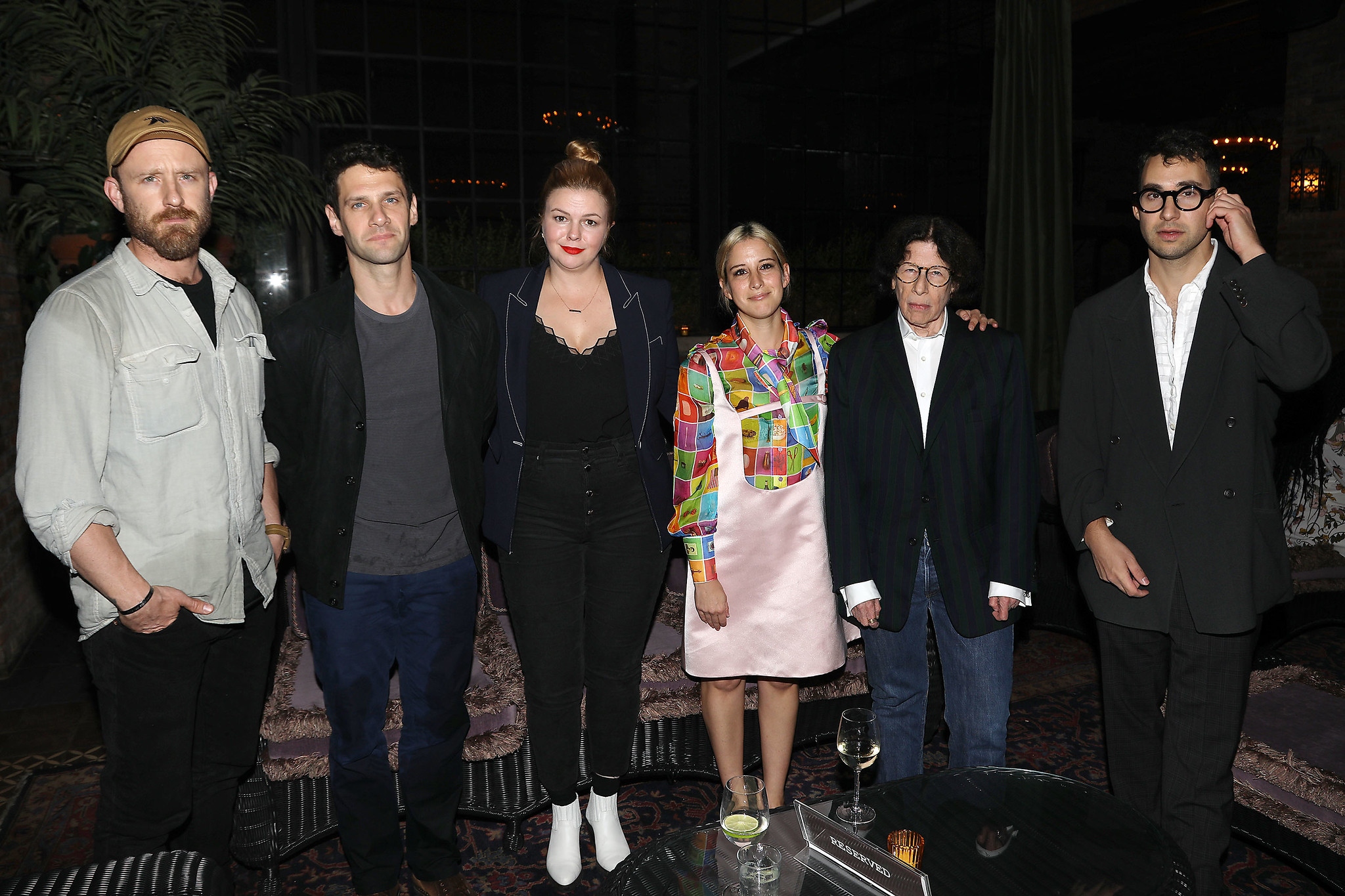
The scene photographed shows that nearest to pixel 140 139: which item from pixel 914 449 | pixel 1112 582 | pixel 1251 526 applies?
pixel 914 449

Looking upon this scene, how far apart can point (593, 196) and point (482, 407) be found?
0.57 meters

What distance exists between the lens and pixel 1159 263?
6.61 ft

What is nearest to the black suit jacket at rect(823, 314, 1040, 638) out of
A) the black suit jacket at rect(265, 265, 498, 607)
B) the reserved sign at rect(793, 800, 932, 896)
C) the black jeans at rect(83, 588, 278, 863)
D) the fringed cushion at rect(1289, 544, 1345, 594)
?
the reserved sign at rect(793, 800, 932, 896)

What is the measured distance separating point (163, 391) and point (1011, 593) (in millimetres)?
1904

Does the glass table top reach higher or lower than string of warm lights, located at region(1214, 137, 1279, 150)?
lower

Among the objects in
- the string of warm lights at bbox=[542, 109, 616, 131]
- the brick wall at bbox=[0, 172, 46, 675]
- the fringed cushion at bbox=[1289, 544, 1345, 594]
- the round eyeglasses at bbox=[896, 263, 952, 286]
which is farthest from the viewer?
the string of warm lights at bbox=[542, 109, 616, 131]

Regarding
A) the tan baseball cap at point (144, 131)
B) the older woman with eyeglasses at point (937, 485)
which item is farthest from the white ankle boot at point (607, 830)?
the tan baseball cap at point (144, 131)

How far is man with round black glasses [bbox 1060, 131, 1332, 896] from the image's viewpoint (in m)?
1.89

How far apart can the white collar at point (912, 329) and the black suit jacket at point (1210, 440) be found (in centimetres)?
30

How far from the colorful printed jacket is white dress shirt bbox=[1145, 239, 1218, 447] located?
2.61 feet

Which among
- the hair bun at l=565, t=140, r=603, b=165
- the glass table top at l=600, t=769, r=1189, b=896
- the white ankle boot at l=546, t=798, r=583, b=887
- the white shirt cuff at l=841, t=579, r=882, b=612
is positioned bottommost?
the white ankle boot at l=546, t=798, r=583, b=887

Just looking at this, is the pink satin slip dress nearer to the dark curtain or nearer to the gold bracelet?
the gold bracelet

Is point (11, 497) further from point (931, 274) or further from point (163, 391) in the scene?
point (931, 274)

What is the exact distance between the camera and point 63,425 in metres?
1.66
